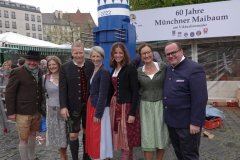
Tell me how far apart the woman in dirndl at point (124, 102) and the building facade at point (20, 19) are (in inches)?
3745

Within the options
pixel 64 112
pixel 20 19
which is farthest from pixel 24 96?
pixel 20 19

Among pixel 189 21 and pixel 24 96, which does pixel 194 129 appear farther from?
pixel 189 21

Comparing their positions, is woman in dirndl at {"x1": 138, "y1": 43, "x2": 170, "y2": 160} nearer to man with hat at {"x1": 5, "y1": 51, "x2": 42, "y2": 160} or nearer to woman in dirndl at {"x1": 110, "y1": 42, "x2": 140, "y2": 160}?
woman in dirndl at {"x1": 110, "y1": 42, "x2": 140, "y2": 160}

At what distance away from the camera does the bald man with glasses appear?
Answer: 12.0 feet

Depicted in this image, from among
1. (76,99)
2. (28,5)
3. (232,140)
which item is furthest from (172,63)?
(28,5)

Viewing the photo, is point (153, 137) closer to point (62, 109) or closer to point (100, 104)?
point (100, 104)

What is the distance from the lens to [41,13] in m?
108

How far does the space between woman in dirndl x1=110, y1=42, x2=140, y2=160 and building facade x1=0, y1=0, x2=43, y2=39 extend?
95122 millimetres

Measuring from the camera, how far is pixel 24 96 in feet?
15.9

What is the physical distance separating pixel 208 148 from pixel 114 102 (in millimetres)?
2510

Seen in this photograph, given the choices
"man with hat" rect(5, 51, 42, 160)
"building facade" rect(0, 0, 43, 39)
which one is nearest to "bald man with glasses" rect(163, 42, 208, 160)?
"man with hat" rect(5, 51, 42, 160)

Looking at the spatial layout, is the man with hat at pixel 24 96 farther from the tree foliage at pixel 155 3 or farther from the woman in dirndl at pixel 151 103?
the tree foliage at pixel 155 3

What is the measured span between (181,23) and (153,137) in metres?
6.62

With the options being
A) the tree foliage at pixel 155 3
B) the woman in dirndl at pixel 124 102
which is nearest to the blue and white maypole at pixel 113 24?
the woman in dirndl at pixel 124 102
